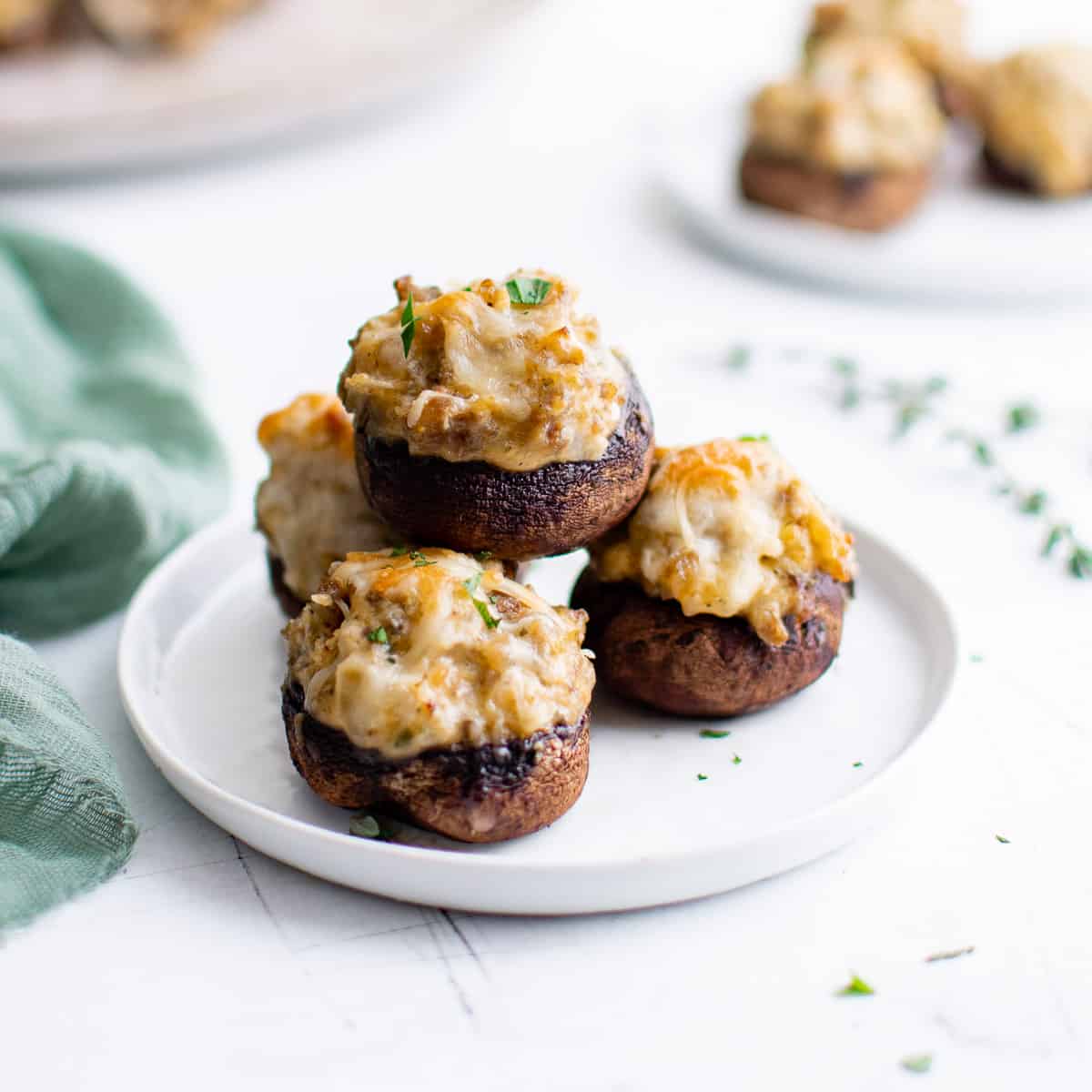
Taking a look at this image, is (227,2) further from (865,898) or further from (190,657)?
(865,898)

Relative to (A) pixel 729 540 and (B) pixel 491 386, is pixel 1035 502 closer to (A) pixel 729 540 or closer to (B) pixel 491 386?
(A) pixel 729 540

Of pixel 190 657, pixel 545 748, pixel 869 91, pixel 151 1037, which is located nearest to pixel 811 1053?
pixel 545 748

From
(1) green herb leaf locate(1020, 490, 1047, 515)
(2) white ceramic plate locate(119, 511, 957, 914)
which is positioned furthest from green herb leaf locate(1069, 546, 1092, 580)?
(2) white ceramic plate locate(119, 511, 957, 914)

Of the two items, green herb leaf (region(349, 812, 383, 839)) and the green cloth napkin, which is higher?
green herb leaf (region(349, 812, 383, 839))

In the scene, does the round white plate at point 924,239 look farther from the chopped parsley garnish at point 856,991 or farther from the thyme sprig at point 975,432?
the chopped parsley garnish at point 856,991

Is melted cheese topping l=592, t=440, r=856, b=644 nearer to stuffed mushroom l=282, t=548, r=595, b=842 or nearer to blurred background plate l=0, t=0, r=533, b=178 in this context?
stuffed mushroom l=282, t=548, r=595, b=842
